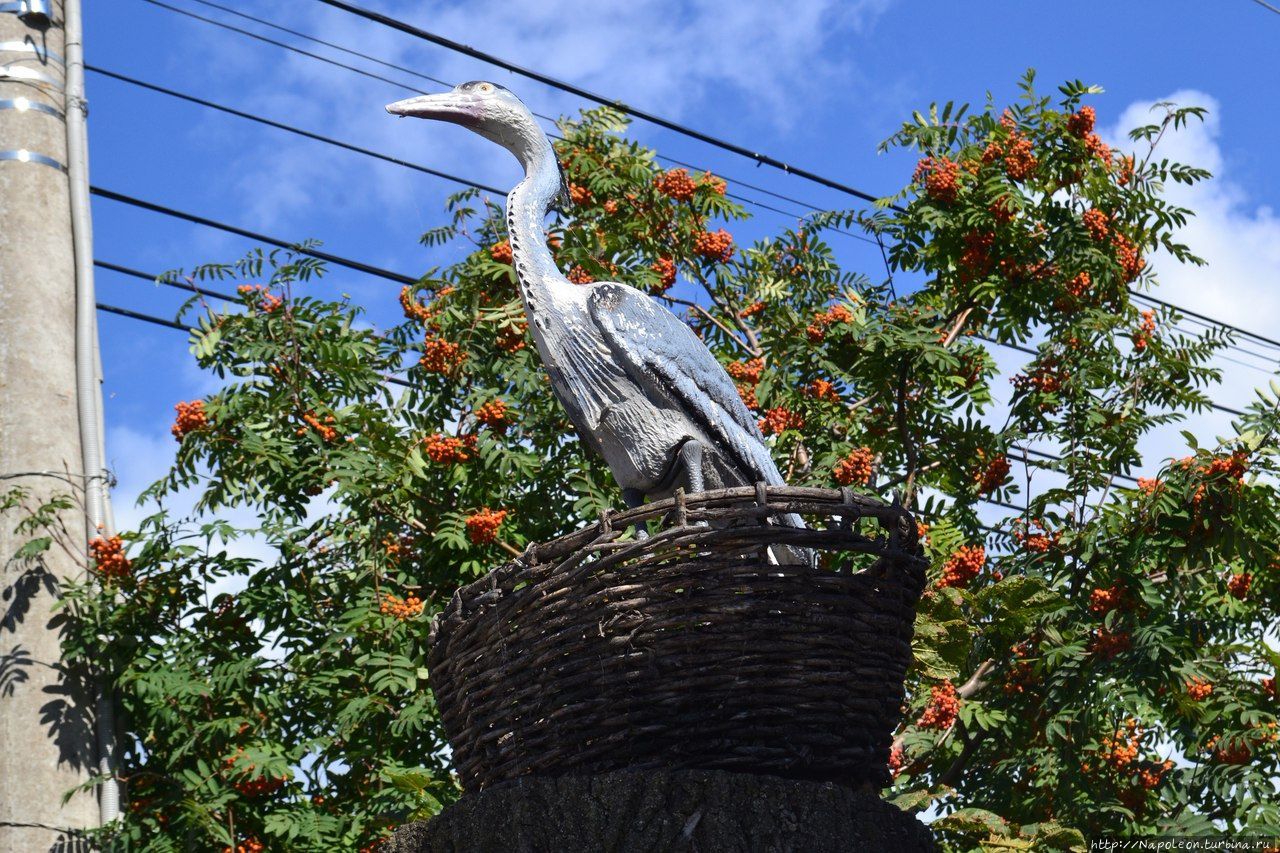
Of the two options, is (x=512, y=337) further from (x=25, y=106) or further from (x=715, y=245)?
(x=25, y=106)

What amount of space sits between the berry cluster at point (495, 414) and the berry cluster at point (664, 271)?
3.47 feet

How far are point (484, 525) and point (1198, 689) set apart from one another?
8.57 feet

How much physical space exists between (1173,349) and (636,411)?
12.0 feet

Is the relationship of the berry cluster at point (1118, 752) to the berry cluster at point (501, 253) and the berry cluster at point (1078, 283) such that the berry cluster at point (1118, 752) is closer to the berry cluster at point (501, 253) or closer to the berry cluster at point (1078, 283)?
the berry cluster at point (1078, 283)

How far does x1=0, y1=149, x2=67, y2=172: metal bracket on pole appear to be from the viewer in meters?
5.94

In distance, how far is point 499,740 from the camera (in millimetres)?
3164

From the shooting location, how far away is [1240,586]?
5938 mm

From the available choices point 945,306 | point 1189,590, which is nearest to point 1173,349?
point 945,306

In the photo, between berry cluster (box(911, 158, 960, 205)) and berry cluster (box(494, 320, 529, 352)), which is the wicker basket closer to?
berry cluster (box(494, 320, 529, 352))

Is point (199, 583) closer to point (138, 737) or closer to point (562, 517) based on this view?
point (138, 737)

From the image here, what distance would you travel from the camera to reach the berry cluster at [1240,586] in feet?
19.3

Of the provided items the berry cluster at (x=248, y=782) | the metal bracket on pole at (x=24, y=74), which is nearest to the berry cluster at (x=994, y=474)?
the berry cluster at (x=248, y=782)

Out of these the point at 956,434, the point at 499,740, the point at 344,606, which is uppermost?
the point at 956,434

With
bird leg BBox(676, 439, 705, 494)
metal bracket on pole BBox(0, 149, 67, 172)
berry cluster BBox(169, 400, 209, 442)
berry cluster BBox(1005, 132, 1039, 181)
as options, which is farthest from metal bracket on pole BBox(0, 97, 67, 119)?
berry cluster BBox(1005, 132, 1039, 181)
